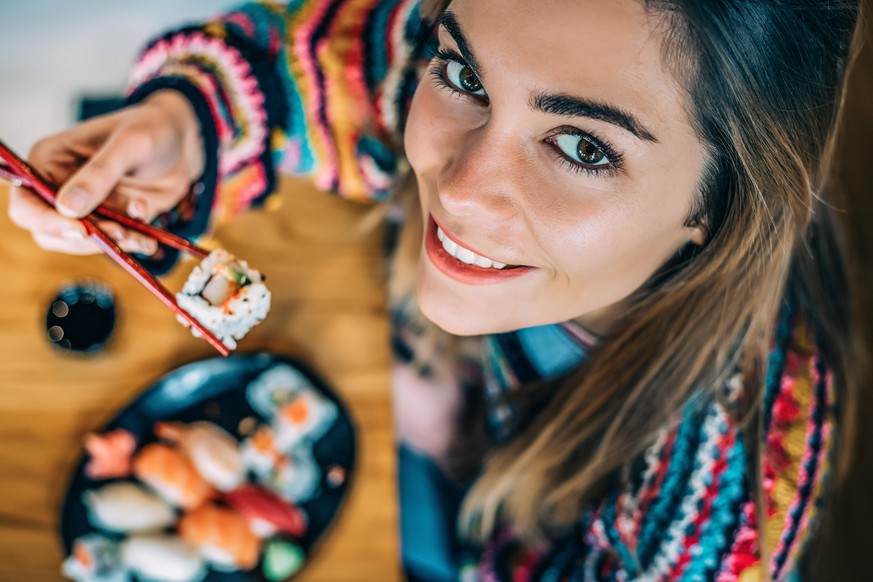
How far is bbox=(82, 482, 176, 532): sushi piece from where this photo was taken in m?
0.90

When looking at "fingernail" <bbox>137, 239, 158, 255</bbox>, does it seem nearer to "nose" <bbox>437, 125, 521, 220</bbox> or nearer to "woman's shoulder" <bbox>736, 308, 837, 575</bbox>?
"nose" <bbox>437, 125, 521, 220</bbox>

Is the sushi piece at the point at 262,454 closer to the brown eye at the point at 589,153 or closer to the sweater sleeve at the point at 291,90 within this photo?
the sweater sleeve at the point at 291,90

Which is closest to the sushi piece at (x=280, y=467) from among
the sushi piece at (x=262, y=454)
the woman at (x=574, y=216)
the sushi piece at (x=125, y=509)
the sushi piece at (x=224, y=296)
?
the sushi piece at (x=262, y=454)

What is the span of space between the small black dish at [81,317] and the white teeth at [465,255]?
1.61 feet

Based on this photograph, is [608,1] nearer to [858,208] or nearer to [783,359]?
[783,359]

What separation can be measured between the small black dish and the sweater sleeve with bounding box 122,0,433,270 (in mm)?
195

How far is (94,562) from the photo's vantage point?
2.88ft

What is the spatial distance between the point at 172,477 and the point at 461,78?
611 millimetres

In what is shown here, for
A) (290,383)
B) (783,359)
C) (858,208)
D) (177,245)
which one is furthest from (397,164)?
(858,208)

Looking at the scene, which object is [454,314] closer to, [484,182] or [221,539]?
[484,182]

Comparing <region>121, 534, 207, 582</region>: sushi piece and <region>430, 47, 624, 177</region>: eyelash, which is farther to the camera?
<region>121, 534, 207, 582</region>: sushi piece

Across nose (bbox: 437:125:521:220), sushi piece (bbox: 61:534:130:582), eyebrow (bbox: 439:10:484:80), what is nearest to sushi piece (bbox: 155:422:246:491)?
sushi piece (bbox: 61:534:130:582)

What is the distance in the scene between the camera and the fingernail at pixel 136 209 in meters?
0.77

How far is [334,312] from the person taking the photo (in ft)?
3.41
